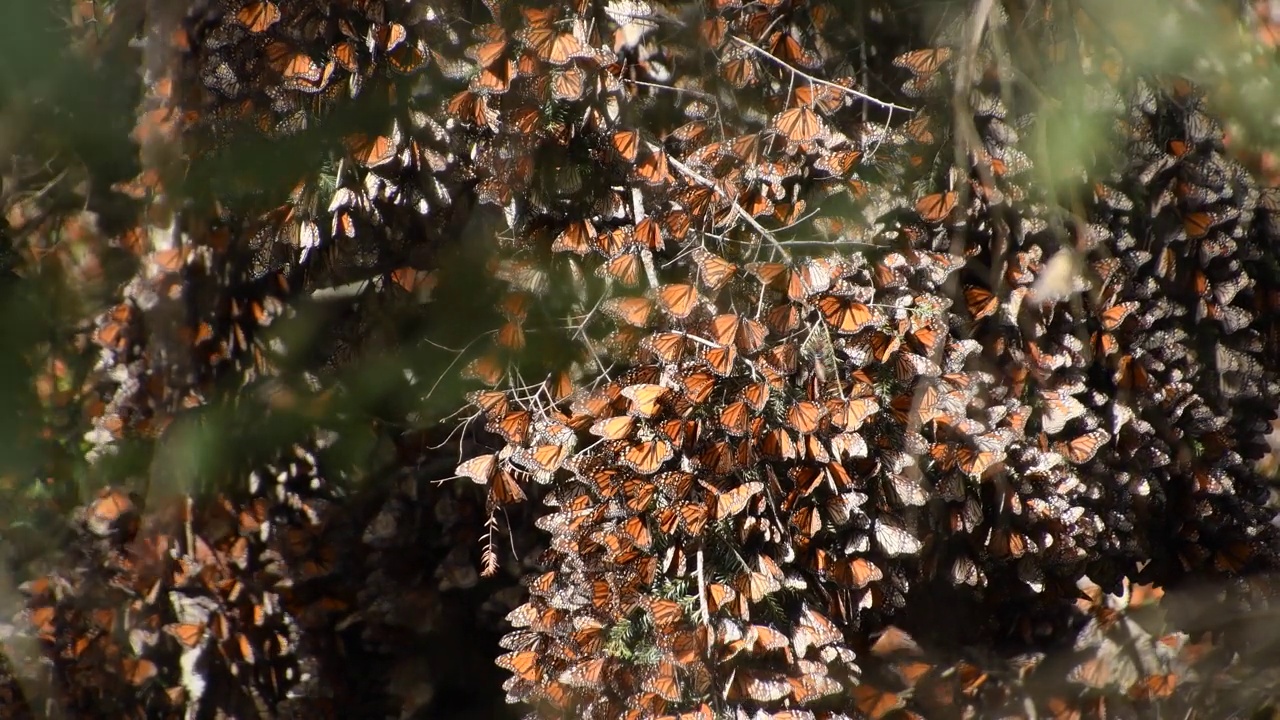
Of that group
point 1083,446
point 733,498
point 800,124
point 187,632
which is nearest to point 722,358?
point 733,498

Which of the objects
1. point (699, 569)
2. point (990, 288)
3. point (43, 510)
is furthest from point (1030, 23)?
point (43, 510)

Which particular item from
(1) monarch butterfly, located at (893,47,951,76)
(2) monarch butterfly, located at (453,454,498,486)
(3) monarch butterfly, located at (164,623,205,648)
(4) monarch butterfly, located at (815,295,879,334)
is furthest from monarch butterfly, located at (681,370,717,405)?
(3) monarch butterfly, located at (164,623,205,648)

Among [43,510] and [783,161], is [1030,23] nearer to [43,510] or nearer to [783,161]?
[783,161]

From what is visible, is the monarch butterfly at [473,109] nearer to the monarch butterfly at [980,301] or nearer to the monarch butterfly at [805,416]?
the monarch butterfly at [805,416]

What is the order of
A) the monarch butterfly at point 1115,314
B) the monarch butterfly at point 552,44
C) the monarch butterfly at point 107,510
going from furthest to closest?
the monarch butterfly at point 107,510, the monarch butterfly at point 1115,314, the monarch butterfly at point 552,44

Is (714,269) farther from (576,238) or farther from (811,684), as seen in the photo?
(811,684)

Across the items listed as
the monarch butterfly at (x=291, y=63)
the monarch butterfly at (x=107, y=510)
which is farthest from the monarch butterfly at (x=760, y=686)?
the monarch butterfly at (x=107, y=510)

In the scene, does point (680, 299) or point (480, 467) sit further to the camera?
point (480, 467)
